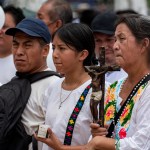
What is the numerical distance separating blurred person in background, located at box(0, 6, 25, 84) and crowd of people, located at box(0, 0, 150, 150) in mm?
20

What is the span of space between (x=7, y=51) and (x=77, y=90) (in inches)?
78.3

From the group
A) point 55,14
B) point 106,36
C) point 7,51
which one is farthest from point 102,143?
point 55,14

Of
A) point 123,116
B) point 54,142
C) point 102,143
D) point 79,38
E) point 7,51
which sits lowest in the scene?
point 54,142

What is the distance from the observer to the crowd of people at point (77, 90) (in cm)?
422

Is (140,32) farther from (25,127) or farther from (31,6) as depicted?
(31,6)

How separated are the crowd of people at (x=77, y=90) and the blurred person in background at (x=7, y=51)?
0.06 ft

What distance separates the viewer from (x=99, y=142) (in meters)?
4.18

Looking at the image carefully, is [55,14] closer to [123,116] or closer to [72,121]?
[72,121]

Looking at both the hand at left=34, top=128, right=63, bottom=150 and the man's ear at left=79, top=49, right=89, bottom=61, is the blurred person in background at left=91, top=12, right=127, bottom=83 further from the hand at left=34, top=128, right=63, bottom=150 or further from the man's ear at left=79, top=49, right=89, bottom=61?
the hand at left=34, top=128, right=63, bottom=150

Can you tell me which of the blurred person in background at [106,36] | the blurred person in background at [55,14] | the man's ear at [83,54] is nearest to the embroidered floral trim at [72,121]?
the man's ear at [83,54]

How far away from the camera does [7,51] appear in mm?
6766

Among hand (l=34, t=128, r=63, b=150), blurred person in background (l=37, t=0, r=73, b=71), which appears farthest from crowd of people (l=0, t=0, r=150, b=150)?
blurred person in background (l=37, t=0, r=73, b=71)

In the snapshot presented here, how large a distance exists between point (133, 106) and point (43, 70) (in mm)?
1541

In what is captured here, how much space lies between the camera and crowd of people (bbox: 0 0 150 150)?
13.8 ft
